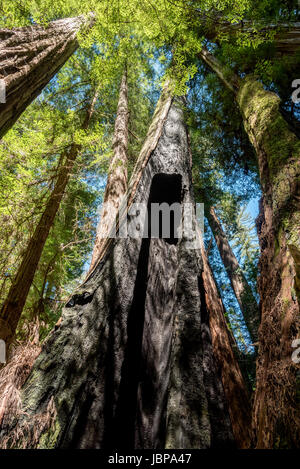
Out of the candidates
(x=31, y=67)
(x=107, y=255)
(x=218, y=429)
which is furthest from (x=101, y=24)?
(x=218, y=429)

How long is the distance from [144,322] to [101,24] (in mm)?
6110

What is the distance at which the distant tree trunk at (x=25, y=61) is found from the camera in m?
2.94

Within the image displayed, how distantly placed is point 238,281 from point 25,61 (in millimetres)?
9390

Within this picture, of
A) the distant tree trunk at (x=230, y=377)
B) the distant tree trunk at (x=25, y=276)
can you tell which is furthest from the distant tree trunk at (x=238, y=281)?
the distant tree trunk at (x=25, y=276)

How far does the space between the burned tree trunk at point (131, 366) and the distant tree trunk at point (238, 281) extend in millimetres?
6286

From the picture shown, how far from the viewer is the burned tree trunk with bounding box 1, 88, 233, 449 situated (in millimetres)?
1360

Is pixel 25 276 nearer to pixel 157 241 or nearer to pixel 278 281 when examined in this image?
pixel 157 241

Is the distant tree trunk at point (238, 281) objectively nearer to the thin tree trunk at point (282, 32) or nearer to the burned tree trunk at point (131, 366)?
the burned tree trunk at point (131, 366)

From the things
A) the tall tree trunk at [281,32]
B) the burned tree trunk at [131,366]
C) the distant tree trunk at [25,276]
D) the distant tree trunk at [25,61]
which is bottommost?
the burned tree trunk at [131,366]

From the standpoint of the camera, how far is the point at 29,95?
3.49 m

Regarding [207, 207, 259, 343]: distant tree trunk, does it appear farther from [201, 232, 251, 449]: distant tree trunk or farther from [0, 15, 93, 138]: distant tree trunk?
[0, 15, 93, 138]: distant tree trunk

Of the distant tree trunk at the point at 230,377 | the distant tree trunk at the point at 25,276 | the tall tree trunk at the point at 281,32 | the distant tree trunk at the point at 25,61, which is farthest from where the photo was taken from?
the tall tree trunk at the point at 281,32

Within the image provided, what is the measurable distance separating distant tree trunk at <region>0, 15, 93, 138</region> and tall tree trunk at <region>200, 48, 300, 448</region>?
3463 mm

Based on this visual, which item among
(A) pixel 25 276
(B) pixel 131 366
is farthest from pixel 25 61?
(B) pixel 131 366
